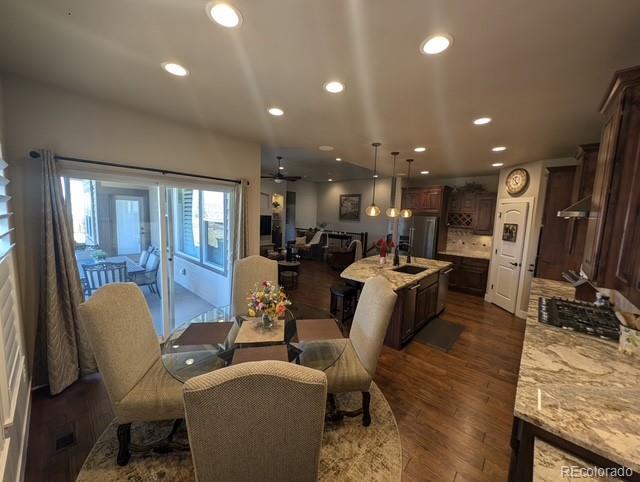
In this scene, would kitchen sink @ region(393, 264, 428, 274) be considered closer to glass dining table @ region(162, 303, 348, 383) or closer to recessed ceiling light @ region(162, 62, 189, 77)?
glass dining table @ region(162, 303, 348, 383)

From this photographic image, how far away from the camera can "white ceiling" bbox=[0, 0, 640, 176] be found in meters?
1.23

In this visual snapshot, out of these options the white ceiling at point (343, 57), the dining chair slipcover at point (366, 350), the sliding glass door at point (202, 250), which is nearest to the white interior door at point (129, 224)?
the sliding glass door at point (202, 250)


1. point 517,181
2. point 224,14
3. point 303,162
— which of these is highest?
point 303,162

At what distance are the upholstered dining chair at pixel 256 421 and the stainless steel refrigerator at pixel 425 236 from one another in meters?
5.58

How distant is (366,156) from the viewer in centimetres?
440

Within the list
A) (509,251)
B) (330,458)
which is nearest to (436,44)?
(330,458)

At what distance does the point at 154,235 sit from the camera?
3.10 metres

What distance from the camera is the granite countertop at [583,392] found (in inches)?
36.0

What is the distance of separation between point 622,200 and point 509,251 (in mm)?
3864

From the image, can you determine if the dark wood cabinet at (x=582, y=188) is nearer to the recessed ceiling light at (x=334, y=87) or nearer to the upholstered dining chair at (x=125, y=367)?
the recessed ceiling light at (x=334, y=87)

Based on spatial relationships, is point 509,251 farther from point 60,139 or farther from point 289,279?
point 60,139

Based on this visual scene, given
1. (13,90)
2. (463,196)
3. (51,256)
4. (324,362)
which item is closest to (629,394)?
(324,362)

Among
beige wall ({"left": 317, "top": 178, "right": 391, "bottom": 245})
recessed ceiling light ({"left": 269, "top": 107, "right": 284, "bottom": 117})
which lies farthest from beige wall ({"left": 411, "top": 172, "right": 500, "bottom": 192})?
recessed ceiling light ({"left": 269, "top": 107, "right": 284, "bottom": 117})

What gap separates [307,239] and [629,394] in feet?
27.1
